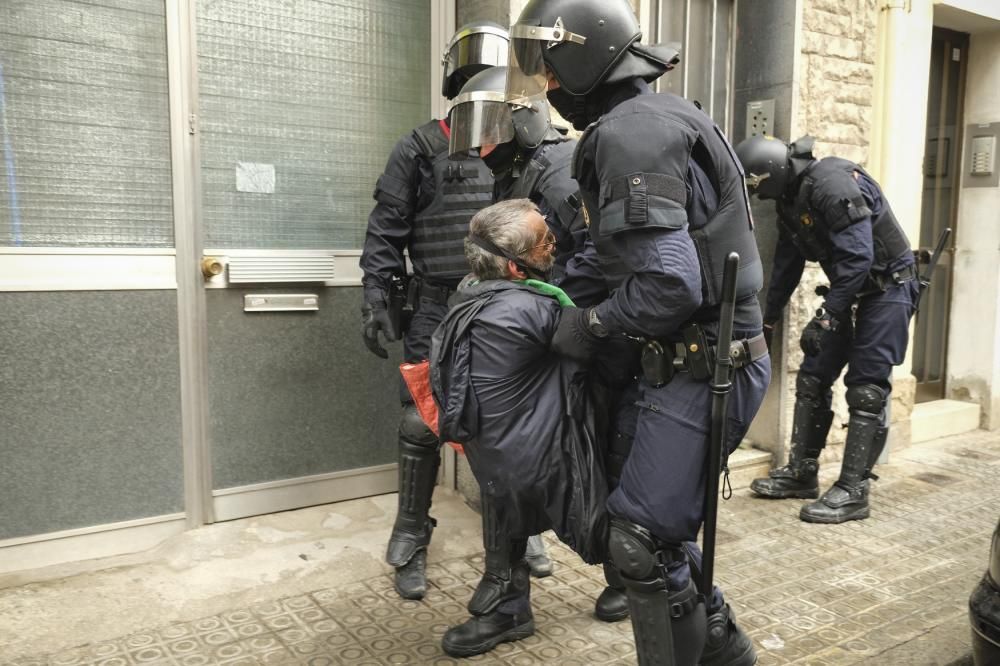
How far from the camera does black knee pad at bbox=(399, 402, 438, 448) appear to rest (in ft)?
12.2

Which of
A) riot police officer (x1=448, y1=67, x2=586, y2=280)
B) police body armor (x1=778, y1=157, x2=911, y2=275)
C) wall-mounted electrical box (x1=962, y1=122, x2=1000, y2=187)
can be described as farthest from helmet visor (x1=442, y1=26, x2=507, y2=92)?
wall-mounted electrical box (x1=962, y1=122, x2=1000, y2=187)

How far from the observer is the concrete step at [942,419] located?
6.61m

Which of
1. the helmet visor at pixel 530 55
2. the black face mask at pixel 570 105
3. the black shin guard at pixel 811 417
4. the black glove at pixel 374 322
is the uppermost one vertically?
the helmet visor at pixel 530 55

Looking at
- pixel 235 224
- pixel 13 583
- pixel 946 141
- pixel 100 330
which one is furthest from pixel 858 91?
pixel 13 583

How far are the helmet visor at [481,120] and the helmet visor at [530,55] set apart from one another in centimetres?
53

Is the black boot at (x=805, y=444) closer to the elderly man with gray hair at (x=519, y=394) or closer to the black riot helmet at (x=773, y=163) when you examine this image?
the black riot helmet at (x=773, y=163)

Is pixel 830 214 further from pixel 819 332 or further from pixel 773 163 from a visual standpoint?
pixel 819 332

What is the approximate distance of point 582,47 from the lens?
2.48 meters

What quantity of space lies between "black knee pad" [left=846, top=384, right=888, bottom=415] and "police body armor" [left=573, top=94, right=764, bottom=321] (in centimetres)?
261

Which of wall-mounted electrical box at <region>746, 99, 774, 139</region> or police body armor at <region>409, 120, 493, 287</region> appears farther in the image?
wall-mounted electrical box at <region>746, 99, 774, 139</region>

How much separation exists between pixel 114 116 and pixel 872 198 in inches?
151

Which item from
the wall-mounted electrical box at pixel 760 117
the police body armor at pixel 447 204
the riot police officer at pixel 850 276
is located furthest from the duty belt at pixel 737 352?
the wall-mounted electrical box at pixel 760 117

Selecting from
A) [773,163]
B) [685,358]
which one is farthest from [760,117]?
[685,358]

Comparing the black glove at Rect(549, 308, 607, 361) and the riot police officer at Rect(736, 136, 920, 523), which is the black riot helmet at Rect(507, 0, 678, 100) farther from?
the riot police officer at Rect(736, 136, 920, 523)
